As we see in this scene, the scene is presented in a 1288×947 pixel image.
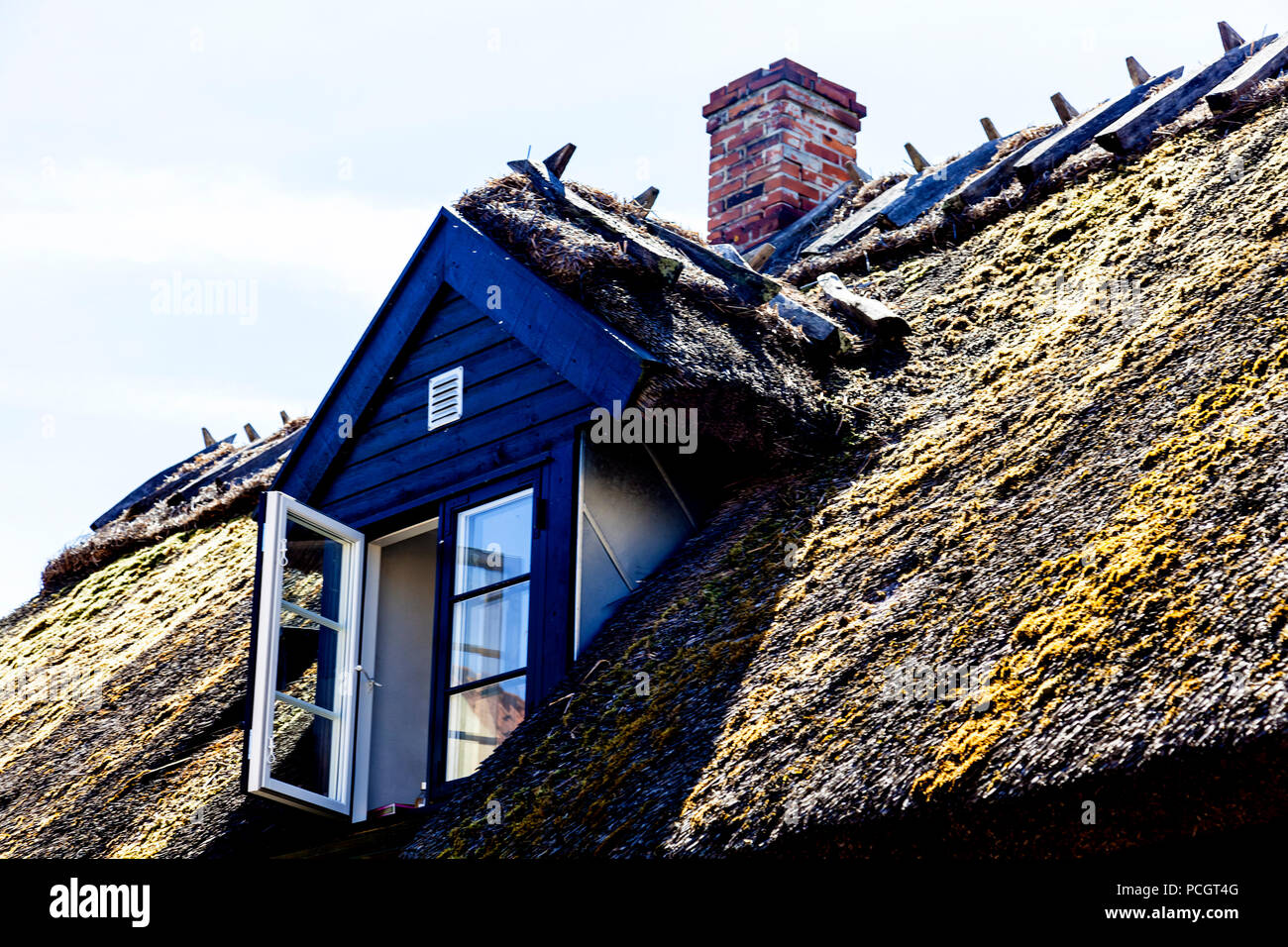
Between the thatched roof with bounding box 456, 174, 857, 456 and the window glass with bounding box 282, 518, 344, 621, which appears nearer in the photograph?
the thatched roof with bounding box 456, 174, 857, 456

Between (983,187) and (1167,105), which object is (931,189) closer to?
(983,187)

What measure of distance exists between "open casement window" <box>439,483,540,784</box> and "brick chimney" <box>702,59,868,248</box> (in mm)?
4364

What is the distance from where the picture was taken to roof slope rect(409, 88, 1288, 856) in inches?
121

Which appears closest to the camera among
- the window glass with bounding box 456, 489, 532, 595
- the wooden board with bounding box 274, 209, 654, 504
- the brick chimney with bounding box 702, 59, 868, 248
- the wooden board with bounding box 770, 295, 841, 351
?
the window glass with bounding box 456, 489, 532, 595

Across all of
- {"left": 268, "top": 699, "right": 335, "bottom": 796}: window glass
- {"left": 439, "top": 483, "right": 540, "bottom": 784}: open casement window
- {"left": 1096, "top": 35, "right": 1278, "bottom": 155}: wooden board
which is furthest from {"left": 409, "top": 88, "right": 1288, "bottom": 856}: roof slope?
{"left": 268, "top": 699, "right": 335, "bottom": 796}: window glass

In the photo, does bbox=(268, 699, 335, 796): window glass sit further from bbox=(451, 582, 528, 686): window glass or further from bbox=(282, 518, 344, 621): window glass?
bbox=(451, 582, 528, 686): window glass

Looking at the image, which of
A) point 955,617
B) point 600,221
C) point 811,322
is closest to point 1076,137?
point 811,322

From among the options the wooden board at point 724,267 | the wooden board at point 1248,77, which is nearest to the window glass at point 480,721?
the wooden board at point 724,267

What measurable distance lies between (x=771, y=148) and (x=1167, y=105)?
11.8 ft

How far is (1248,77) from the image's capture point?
20.6ft

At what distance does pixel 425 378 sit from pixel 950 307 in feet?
7.54

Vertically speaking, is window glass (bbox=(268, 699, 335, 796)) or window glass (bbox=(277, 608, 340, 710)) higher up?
window glass (bbox=(277, 608, 340, 710))
